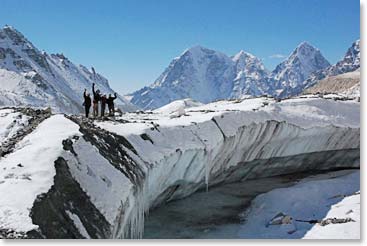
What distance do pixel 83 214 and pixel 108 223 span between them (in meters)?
0.49

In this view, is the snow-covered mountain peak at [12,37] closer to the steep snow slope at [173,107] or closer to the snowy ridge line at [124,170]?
the steep snow slope at [173,107]

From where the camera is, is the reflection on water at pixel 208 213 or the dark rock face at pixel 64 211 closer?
the dark rock face at pixel 64 211

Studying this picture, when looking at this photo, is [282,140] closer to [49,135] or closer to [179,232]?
[179,232]

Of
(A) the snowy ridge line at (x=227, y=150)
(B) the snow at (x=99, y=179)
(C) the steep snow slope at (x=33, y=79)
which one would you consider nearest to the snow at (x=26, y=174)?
(B) the snow at (x=99, y=179)

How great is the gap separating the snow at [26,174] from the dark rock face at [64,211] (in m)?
0.12

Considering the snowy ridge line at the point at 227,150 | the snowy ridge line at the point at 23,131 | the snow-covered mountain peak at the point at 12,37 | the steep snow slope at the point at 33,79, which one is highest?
the snow-covered mountain peak at the point at 12,37

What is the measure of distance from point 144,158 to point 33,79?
4048 inches

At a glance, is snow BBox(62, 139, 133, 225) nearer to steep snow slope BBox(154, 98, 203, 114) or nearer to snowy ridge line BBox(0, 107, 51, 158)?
snowy ridge line BBox(0, 107, 51, 158)

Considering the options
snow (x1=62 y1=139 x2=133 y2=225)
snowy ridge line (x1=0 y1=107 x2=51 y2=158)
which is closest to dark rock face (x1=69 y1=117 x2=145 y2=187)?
snow (x1=62 y1=139 x2=133 y2=225)

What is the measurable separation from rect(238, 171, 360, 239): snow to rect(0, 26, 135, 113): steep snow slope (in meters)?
67.9

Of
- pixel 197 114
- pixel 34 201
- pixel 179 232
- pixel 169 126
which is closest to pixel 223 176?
pixel 197 114

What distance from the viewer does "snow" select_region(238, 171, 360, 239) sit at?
41.7 ft

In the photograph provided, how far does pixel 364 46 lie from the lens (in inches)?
344

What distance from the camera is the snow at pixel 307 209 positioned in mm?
12719
